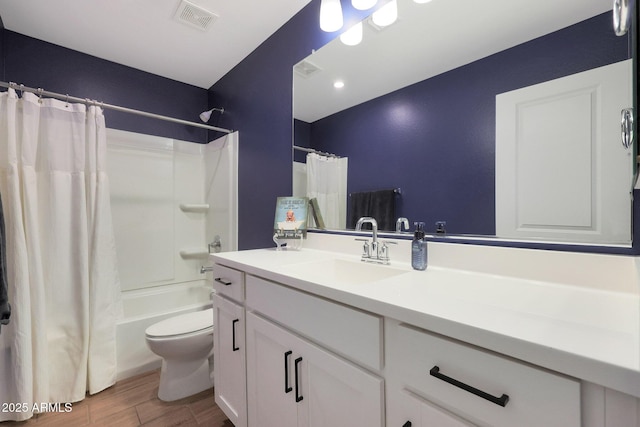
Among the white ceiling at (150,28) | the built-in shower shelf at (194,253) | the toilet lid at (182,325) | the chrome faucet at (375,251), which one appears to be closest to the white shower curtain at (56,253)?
the toilet lid at (182,325)

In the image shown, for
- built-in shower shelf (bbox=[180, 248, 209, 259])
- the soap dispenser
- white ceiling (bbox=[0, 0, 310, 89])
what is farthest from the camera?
built-in shower shelf (bbox=[180, 248, 209, 259])

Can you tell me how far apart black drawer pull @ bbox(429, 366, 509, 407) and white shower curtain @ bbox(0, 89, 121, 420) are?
2.10 metres

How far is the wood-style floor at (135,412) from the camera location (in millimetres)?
1529

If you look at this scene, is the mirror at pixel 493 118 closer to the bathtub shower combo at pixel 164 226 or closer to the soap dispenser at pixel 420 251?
the soap dispenser at pixel 420 251

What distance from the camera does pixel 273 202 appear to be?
196 centimetres

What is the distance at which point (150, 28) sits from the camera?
6.15 feet

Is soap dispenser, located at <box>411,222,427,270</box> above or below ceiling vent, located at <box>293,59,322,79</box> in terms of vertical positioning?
below

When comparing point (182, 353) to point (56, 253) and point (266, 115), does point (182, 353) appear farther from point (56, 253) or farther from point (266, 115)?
point (266, 115)

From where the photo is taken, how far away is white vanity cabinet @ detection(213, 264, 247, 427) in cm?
124

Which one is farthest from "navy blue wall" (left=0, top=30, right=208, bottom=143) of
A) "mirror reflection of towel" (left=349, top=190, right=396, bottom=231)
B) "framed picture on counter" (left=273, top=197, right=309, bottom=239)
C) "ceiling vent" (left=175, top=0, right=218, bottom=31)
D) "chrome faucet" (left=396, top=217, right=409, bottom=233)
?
"chrome faucet" (left=396, top=217, right=409, bottom=233)

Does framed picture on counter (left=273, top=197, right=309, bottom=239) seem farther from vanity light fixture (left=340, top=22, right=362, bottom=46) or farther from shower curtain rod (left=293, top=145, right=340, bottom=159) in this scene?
vanity light fixture (left=340, top=22, right=362, bottom=46)

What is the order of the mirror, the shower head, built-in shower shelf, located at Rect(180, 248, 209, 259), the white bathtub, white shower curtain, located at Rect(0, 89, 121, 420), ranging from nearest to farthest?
1. the mirror
2. white shower curtain, located at Rect(0, 89, 121, 420)
3. the white bathtub
4. the shower head
5. built-in shower shelf, located at Rect(180, 248, 209, 259)

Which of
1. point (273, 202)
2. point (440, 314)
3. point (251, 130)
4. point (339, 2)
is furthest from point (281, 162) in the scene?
point (440, 314)

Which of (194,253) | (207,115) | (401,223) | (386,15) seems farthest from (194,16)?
(194,253)
